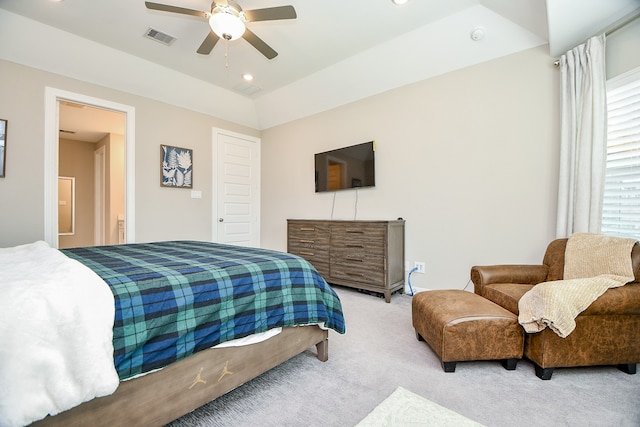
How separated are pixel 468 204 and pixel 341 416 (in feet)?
8.30

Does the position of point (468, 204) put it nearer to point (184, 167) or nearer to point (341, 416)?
point (341, 416)

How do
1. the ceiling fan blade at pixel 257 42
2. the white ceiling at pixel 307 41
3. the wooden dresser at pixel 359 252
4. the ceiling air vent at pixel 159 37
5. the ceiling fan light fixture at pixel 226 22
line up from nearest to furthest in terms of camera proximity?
the ceiling fan light fixture at pixel 226 22
the ceiling fan blade at pixel 257 42
the white ceiling at pixel 307 41
the ceiling air vent at pixel 159 37
the wooden dresser at pixel 359 252

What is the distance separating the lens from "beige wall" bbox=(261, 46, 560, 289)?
2.70 metres

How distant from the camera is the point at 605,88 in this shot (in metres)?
2.25

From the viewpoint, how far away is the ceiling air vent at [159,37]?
305 centimetres

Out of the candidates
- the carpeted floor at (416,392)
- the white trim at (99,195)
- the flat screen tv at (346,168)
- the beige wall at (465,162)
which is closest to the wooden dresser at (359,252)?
the beige wall at (465,162)

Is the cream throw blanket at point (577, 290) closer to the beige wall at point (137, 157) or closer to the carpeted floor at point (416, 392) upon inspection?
the carpeted floor at point (416, 392)

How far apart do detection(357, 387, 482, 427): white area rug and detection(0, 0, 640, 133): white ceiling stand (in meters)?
2.87

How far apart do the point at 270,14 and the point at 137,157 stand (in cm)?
269

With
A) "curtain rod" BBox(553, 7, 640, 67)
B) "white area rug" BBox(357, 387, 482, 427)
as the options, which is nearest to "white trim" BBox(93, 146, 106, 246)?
"white area rug" BBox(357, 387, 482, 427)

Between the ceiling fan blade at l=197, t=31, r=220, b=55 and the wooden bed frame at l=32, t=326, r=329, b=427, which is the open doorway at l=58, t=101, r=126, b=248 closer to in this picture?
the ceiling fan blade at l=197, t=31, r=220, b=55

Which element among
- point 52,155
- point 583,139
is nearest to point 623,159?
point 583,139

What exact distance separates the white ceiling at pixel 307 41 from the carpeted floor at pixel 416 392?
8.55ft

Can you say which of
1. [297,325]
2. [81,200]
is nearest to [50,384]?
[297,325]
